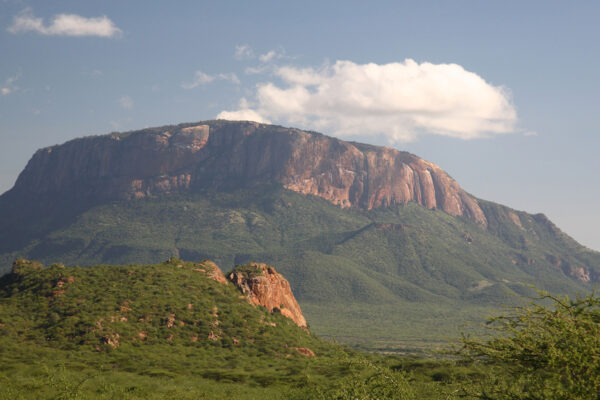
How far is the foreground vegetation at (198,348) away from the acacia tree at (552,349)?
0.05 metres

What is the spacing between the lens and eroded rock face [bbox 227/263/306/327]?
91.1 m

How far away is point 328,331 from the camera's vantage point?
6801 inches

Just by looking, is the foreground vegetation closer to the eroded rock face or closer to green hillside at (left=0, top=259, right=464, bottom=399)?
green hillside at (left=0, top=259, right=464, bottom=399)

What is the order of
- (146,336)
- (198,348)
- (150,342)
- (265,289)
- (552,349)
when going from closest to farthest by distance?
1. (552,349)
2. (150,342)
3. (146,336)
4. (198,348)
5. (265,289)

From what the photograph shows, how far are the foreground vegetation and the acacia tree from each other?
49mm

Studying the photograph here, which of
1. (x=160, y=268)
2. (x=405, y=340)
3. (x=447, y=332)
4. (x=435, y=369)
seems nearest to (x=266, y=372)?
(x=435, y=369)

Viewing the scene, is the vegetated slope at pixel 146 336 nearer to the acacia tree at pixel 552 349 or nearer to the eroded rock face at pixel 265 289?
the eroded rock face at pixel 265 289

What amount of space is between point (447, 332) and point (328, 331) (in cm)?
4100

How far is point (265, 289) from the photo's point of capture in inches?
3634

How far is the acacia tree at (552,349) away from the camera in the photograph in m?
15.7

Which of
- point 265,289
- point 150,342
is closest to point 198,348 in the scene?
point 150,342

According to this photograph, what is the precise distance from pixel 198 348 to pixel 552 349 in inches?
2344

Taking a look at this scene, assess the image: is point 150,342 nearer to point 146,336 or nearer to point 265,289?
point 146,336

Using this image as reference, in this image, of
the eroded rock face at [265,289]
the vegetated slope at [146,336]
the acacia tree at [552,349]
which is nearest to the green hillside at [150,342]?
the vegetated slope at [146,336]
